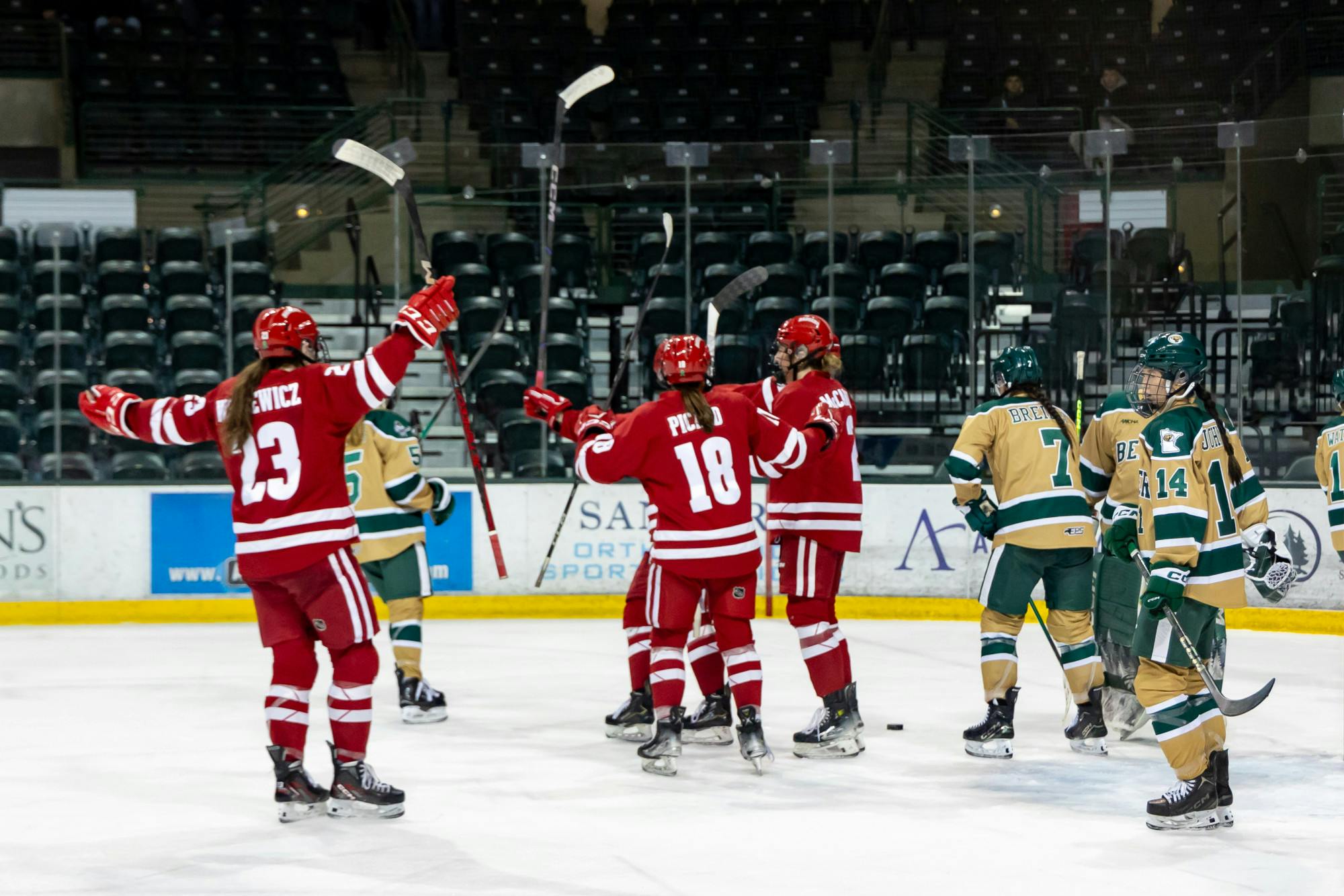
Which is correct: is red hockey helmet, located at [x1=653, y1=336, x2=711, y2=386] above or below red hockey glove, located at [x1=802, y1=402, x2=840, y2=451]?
above

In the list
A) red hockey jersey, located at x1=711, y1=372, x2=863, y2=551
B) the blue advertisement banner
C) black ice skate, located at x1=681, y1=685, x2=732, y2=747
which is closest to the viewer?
red hockey jersey, located at x1=711, y1=372, x2=863, y2=551

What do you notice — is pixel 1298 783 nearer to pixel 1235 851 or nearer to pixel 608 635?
pixel 1235 851

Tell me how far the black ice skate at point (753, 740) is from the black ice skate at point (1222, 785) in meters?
1.35

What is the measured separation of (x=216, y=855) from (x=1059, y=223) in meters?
7.02

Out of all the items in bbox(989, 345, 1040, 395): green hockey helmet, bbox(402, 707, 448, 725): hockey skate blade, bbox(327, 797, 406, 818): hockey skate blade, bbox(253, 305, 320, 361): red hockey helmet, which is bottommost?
bbox(402, 707, 448, 725): hockey skate blade

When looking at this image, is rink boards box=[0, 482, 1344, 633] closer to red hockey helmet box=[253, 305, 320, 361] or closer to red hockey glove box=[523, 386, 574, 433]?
red hockey glove box=[523, 386, 574, 433]

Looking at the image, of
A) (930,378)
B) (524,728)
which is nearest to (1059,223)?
(930,378)

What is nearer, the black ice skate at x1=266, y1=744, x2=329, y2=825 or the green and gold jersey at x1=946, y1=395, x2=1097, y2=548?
the black ice skate at x1=266, y1=744, x2=329, y2=825

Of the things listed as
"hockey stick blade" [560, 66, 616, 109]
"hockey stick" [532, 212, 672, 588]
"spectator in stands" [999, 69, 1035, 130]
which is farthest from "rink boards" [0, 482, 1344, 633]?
"spectator in stands" [999, 69, 1035, 130]

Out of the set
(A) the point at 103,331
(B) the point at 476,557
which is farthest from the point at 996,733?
(A) the point at 103,331

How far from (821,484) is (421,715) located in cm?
182

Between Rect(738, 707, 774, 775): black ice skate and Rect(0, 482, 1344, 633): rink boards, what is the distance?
418 cm

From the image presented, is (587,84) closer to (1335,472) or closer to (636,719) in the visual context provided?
(636,719)

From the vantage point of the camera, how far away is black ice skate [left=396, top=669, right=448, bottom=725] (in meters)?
5.93
